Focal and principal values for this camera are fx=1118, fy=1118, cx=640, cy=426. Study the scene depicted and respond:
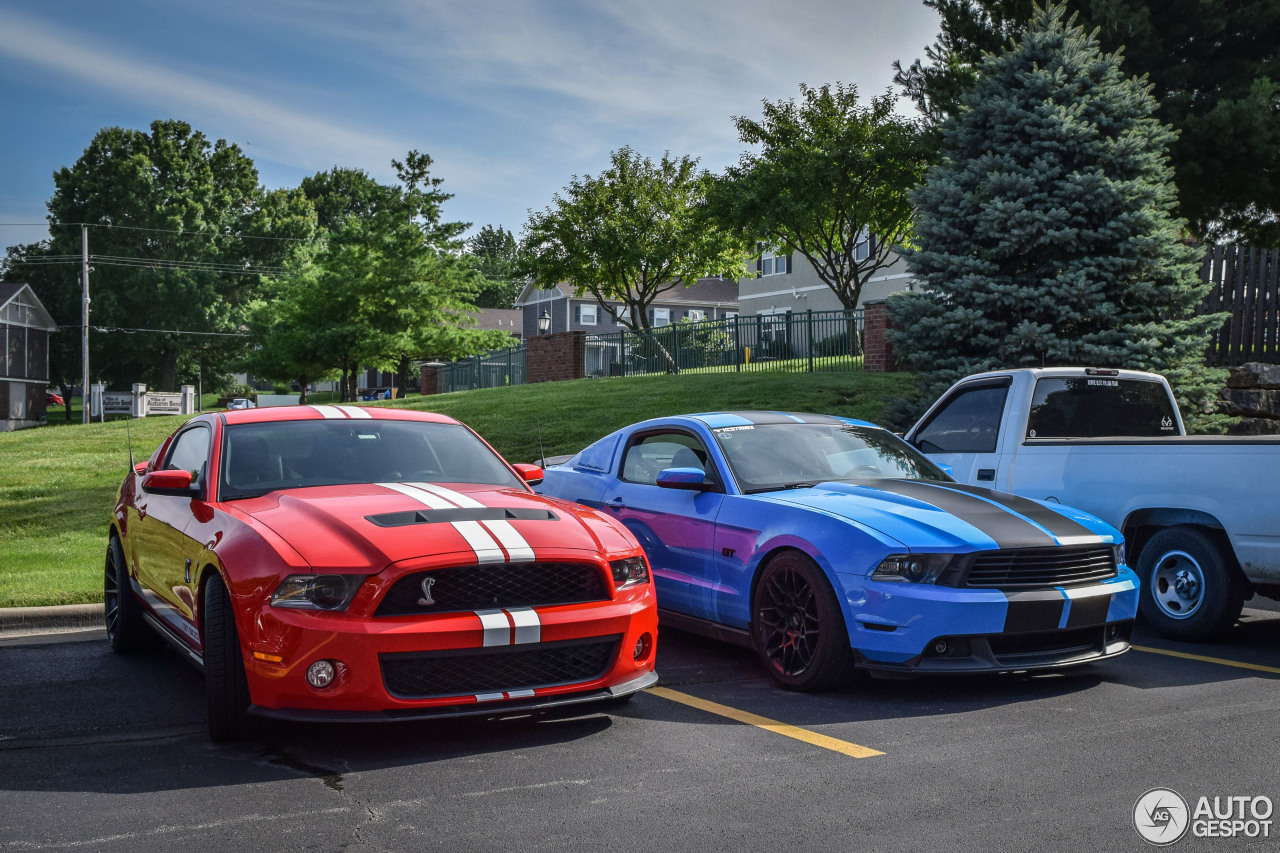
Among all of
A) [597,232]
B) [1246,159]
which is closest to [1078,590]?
[1246,159]

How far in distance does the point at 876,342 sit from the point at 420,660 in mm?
17863

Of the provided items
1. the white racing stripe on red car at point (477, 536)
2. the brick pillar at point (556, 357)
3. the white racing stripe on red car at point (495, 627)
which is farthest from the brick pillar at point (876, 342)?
the white racing stripe on red car at point (495, 627)

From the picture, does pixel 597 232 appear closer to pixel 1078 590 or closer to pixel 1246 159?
pixel 1246 159

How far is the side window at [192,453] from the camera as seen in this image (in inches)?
243

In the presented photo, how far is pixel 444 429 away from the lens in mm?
6785

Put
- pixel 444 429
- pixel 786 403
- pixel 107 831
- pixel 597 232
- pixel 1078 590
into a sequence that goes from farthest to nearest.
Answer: pixel 597 232
pixel 786 403
pixel 444 429
pixel 1078 590
pixel 107 831

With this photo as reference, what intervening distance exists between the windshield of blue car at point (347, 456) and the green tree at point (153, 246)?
64.8 meters

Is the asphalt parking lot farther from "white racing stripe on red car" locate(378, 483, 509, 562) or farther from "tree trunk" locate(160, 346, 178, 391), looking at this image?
"tree trunk" locate(160, 346, 178, 391)

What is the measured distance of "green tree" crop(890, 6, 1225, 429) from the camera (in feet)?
47.4

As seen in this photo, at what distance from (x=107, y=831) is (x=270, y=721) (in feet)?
4.36

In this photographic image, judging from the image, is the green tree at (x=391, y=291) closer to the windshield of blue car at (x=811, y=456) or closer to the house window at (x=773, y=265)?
the house window at (x=773, y=265)

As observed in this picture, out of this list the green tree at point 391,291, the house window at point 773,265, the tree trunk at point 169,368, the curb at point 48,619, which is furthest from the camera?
the tree trunk at point 169,368

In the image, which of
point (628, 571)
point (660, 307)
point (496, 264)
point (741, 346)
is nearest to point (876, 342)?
point (741, 346)

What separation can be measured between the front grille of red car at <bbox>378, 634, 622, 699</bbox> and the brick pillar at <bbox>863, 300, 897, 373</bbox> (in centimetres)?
1692
